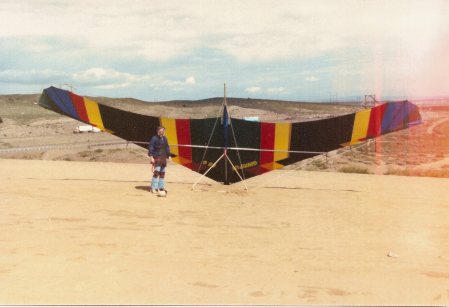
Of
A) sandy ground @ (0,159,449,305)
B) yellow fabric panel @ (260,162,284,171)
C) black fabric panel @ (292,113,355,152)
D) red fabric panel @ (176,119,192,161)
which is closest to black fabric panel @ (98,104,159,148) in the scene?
red fabric panel @ (176,119,192,161)

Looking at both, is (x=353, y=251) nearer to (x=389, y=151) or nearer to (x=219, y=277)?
(x=219, y=277)

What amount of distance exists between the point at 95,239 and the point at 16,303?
6.18 ft

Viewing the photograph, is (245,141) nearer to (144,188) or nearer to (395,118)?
(144,188)

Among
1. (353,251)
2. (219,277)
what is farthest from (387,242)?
(219,277)

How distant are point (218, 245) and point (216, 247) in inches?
3.8

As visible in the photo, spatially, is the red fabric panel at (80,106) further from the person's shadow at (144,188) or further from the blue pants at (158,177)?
the blue pants at (158,177)

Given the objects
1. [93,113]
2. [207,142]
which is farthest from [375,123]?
[93,113]

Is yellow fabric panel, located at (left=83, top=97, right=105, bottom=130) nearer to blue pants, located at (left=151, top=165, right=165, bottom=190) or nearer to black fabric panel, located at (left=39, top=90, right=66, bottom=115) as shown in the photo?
black fabric panel, located at (left=39, top=90, right=66, bottom=115)

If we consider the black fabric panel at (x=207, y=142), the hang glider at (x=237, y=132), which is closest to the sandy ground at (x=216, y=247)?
the black fabric panel at (x=207, y=142)

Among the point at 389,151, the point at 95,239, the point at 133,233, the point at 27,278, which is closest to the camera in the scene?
the point at 27,278

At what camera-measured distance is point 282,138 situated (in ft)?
31.4

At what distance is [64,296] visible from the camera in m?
3.88

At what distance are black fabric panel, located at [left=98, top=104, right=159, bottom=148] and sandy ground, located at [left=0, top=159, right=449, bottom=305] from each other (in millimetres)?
1183

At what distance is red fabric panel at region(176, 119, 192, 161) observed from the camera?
977cm
